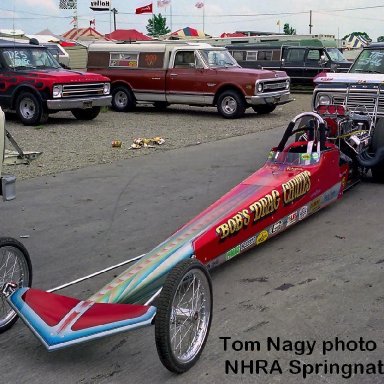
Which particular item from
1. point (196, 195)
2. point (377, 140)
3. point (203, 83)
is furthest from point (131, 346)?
point (203, 83)

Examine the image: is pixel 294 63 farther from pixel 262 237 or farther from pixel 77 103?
pixel 262 237

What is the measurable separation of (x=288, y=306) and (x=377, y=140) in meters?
4.75

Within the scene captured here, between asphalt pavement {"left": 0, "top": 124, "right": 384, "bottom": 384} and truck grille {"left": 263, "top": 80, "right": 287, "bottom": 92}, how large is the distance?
831 cm

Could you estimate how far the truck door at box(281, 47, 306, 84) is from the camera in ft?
87.4

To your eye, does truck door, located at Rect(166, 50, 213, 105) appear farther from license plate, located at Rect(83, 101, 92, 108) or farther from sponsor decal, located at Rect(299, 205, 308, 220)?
sponsor decal, located at Rect(299, 205, 308, 220)

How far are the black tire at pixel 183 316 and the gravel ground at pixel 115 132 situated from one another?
6.31 metres

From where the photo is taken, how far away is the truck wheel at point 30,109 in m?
15.1

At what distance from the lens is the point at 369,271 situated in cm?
520

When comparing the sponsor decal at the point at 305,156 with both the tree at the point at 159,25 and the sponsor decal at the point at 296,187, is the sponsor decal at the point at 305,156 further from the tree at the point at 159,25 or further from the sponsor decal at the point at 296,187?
the tree at the point at 159,25

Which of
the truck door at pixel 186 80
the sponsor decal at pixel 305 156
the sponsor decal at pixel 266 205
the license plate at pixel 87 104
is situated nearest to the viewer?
the sponsor decal at pixel 266 205

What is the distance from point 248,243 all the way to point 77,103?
10.8 metres

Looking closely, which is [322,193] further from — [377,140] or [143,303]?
[143,303]

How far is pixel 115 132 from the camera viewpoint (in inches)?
573

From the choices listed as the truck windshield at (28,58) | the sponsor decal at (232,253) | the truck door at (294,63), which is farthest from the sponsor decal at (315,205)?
the truck door at (294,63)
